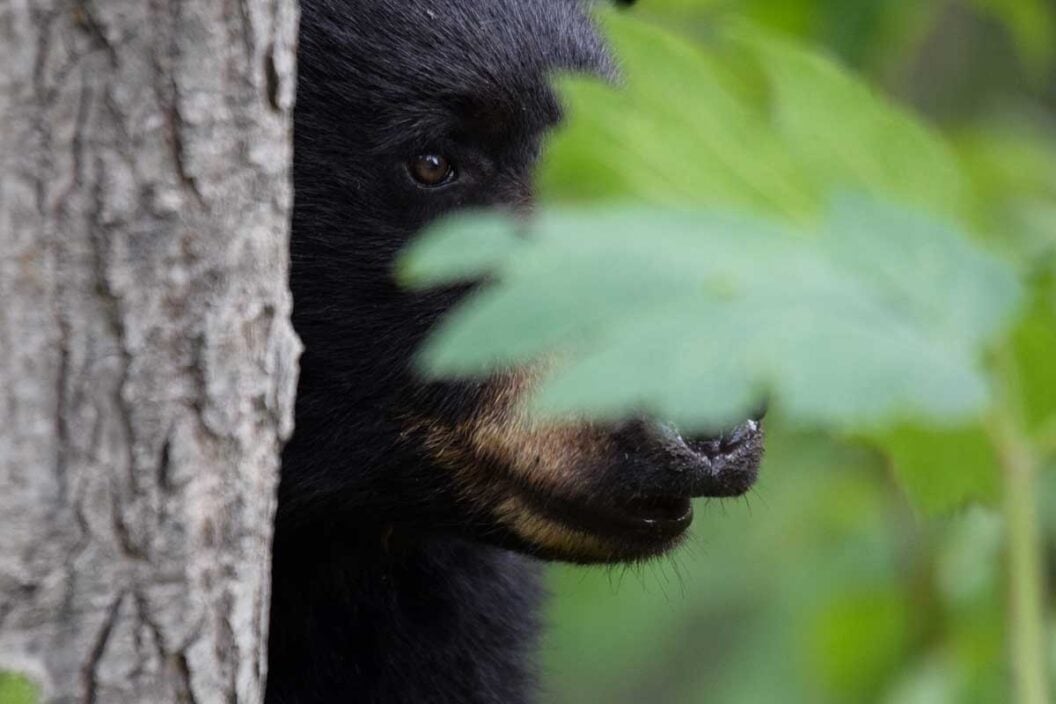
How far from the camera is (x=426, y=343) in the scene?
269 cm

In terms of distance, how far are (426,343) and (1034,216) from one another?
188cm

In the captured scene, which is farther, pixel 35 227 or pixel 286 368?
pixel 286 368

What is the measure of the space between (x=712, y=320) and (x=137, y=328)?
602mm

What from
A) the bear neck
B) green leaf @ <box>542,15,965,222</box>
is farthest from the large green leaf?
the bear neck

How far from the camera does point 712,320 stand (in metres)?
1.07

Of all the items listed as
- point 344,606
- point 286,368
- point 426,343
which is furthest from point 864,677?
point 286,368

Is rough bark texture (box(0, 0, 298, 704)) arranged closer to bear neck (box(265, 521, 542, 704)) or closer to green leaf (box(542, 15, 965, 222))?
green leaf (box(542, 15, 965, 222))

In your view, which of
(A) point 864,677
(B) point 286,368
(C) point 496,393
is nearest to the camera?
(B) point 286,368

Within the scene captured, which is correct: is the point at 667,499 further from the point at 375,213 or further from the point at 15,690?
the point at 15,690

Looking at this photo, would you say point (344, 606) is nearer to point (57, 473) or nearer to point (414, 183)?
point (414, 183)

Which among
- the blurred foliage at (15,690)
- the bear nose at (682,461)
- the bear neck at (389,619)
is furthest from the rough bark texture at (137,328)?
the bear neck at (389,619)

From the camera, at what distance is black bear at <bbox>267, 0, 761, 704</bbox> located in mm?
2633

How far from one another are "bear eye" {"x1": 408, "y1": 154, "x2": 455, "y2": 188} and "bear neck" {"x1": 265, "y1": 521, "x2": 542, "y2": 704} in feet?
2.12

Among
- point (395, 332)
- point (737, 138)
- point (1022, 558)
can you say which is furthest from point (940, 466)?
point (395, 332)
